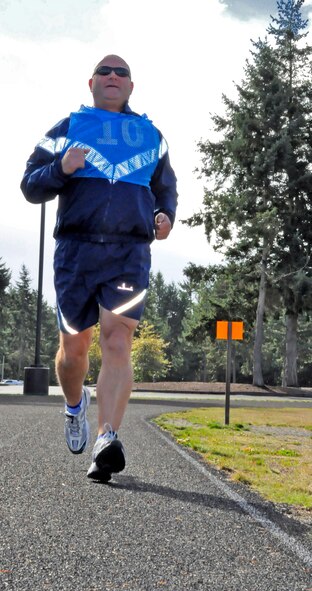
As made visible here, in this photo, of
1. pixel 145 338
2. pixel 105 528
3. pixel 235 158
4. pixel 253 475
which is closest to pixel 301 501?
pixel 253 475

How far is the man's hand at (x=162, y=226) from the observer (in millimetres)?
4266

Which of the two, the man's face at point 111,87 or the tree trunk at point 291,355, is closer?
the man's face at point 111,87

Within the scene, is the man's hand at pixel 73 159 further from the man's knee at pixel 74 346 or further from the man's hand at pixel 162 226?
the man's knee at pixel 74 346

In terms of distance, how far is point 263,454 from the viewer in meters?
8.55

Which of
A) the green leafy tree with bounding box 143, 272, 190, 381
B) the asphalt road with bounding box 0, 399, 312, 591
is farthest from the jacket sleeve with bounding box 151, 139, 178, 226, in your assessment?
the green leafy tree with bounding box 143, 272, 190, 381

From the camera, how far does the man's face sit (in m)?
4.28

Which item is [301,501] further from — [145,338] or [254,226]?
[145,338]

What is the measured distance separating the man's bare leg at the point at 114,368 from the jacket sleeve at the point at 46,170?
74cm

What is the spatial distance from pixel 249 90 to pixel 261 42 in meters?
2.63

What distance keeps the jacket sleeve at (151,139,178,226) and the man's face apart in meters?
0.36

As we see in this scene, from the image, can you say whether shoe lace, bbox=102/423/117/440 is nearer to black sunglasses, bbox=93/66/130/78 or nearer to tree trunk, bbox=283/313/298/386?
black sunglasses, bbox=93/66/130/78

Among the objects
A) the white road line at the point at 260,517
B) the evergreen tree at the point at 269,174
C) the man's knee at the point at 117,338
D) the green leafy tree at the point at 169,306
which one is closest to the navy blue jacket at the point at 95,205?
the man's knee at the point at 117,338

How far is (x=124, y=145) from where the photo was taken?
13.6 ft

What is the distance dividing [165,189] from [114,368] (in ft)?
3.63
